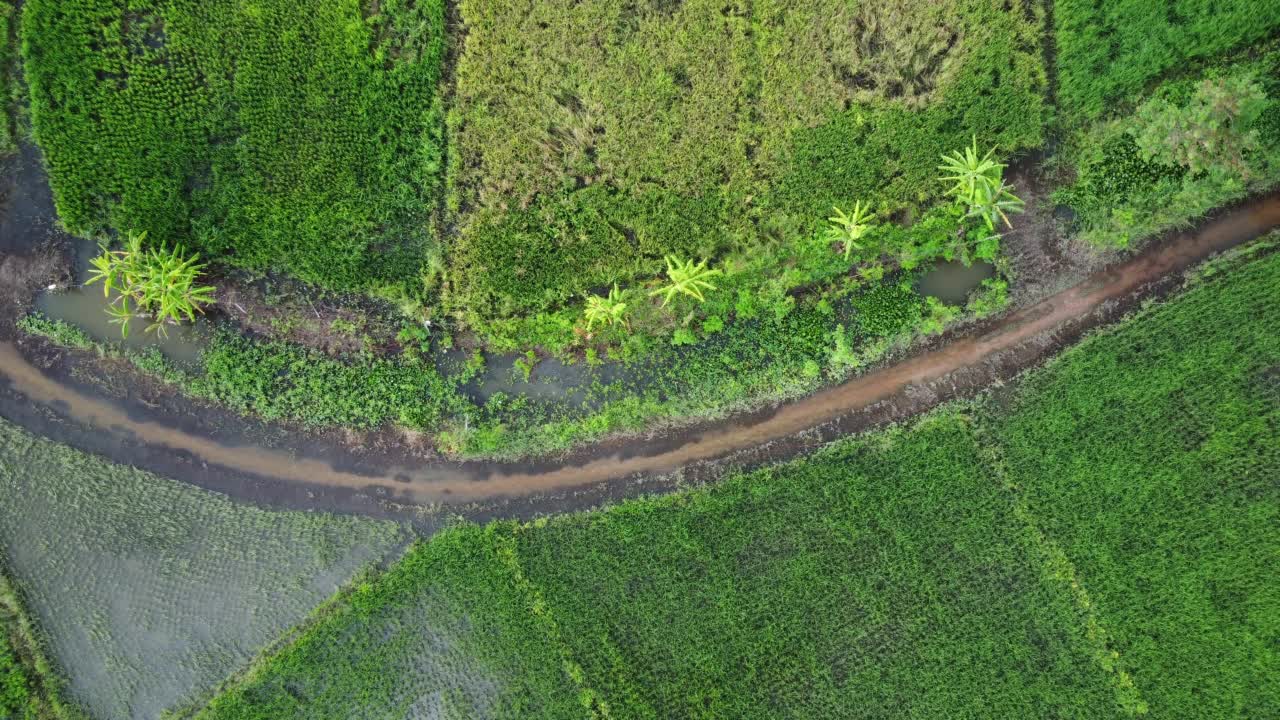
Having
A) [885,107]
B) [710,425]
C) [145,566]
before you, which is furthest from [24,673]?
[885,107]

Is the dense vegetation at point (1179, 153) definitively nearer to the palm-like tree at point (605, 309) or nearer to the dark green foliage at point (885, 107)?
the dark green foliage at point (885, 107)

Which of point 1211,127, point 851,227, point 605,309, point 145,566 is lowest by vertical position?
point 145,566

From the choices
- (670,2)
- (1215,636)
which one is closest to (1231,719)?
(1215,636)

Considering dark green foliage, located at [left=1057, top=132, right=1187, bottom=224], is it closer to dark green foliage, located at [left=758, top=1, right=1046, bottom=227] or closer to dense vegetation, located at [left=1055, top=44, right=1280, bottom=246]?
dense vegetation, located at [left=1055, top=44, right=1280, bottom=246]

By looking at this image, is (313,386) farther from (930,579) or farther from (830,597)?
(930,579)

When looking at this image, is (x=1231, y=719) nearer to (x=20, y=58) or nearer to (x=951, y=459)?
(x=951, y=459)
